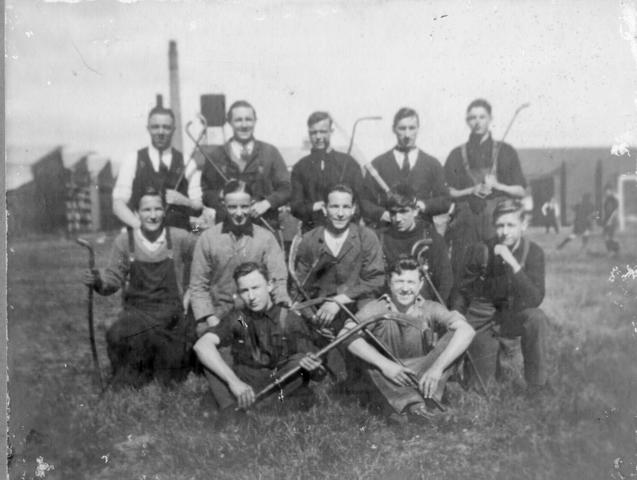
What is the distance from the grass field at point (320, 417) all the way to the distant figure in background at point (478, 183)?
0.95 feet

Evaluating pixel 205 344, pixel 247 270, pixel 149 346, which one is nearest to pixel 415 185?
pixel 247 270

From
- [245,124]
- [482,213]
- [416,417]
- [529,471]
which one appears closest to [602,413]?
[529,471]

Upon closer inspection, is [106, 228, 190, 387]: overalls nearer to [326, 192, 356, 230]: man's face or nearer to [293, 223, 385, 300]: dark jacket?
[293, 223, 385, 300]: dark jacket

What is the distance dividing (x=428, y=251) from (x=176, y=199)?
1.36 metres

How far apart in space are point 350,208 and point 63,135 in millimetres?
1568

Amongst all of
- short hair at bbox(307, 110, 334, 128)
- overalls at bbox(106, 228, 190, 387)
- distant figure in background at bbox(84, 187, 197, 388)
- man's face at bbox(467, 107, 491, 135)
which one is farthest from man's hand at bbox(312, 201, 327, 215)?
man's face at bbox(467, 107, 491, 135)

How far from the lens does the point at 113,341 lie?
131 inches

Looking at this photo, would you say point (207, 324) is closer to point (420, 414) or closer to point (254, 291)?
point (254, 291)

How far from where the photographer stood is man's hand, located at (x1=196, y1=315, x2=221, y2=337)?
3209mm

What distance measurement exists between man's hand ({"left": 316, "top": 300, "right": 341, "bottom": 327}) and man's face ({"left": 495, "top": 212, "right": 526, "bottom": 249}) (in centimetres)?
94

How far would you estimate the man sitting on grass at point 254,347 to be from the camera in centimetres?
314

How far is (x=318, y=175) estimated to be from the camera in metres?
3.31

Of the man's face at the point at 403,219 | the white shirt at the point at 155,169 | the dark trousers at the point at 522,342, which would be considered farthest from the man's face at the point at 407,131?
the white shirt at the point at 155,169

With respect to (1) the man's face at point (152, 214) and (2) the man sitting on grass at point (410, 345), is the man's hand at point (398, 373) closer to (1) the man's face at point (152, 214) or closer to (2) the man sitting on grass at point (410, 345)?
(2) the man sitting on grass at point (410, 345)
